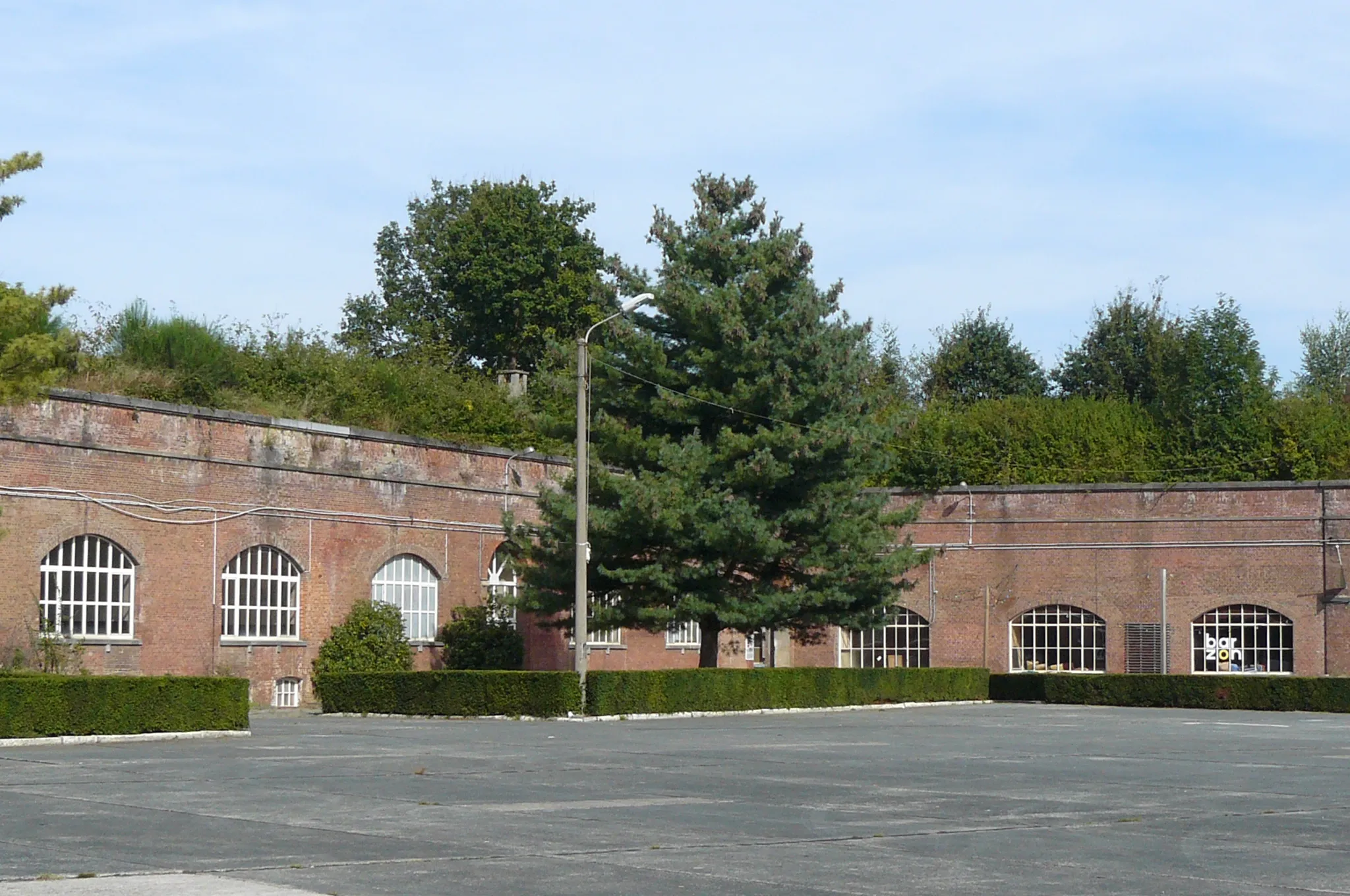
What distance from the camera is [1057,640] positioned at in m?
51.2

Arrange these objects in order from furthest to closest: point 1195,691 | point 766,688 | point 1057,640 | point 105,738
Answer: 1. point 1057,640
2. point 1195,691
3. point 766,688
4. point 105,738

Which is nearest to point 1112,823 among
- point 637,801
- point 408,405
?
point 637,801

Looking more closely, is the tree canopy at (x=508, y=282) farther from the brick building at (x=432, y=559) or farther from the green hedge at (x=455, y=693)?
the green hedge at (x=455, y=693)

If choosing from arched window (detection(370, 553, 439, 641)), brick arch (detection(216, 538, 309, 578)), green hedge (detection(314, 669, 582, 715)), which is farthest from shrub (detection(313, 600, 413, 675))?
green hedge (detection(314, 669, 582, 715))

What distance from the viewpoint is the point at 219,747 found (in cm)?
2203

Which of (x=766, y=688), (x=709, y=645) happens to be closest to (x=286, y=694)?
(x=709, y=645)

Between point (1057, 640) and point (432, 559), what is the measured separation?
2069 cm

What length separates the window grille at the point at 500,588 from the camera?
41.7m

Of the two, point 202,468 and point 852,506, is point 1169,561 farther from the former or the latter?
point 202,468

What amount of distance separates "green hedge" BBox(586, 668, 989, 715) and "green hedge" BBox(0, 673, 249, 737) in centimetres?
805

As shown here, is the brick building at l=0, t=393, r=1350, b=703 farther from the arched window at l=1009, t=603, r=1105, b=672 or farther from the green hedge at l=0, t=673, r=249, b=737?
the green hedge at l=0, t=673, r=249, b=737

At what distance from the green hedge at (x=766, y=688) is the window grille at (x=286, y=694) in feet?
27.0

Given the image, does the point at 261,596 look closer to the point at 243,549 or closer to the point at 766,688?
the point at 243,549

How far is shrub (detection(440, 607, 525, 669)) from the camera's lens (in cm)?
4056
